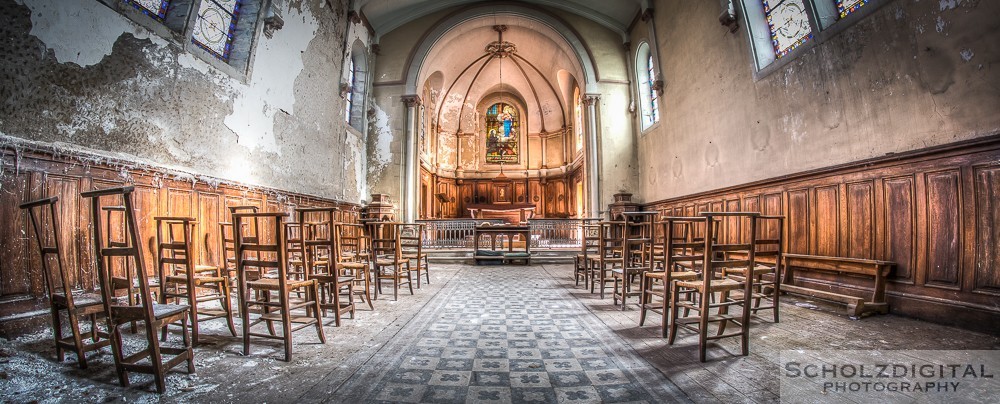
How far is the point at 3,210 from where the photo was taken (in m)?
3.39

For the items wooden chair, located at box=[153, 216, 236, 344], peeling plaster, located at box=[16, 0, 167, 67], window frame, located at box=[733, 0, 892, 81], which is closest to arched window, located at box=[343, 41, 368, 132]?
peeling plaster, located at box=[16, 0, 167, 67]

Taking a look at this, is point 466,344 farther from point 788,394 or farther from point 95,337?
point 95,337

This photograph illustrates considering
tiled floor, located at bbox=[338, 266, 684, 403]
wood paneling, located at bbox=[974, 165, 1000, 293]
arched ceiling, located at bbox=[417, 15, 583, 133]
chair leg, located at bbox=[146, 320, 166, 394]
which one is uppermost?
arched ceiling, located at bbox=[417, 15, 583, 133]

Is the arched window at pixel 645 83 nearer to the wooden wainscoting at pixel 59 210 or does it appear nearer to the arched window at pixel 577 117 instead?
the arched window at pixel 577 117

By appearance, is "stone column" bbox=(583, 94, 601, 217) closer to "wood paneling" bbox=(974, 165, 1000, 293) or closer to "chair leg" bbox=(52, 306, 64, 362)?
"wood paneling" bbox=(974, 165, 1000, 293)

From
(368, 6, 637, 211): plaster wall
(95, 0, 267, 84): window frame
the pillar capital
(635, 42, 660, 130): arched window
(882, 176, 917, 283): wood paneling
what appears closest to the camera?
(882, 176, 917, 283): wood paneling

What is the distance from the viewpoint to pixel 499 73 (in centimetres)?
1858

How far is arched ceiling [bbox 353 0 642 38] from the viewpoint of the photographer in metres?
11.9

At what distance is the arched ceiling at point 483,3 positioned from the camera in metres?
11.9

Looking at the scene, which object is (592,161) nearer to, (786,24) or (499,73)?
(786,24)

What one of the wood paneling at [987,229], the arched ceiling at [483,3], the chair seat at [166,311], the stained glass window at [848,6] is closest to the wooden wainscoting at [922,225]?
the wood paneling at [987,229]

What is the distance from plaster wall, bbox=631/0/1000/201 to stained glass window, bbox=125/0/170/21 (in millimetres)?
8836

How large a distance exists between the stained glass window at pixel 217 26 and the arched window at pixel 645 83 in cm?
1030

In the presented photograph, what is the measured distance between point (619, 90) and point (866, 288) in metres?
9.47
